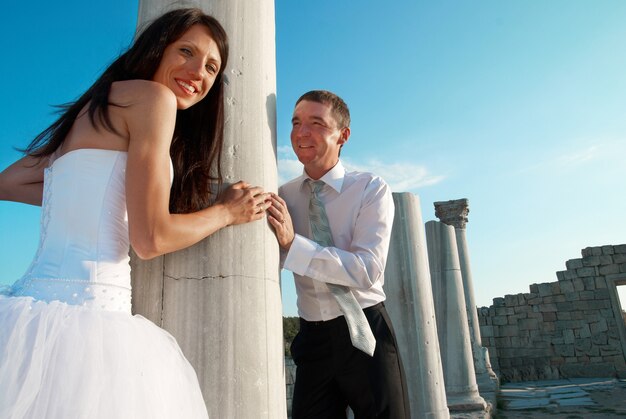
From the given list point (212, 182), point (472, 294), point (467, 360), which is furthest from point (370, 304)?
point (472, 294)

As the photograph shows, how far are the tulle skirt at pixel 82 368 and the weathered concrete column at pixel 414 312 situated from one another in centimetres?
465

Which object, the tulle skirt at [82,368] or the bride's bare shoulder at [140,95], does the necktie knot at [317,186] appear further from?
the tulle skirt at [82,368]

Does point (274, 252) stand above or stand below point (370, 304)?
above

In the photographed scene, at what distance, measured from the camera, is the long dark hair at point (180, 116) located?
1.76 metres

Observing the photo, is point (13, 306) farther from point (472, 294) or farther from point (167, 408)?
point (472, 294)

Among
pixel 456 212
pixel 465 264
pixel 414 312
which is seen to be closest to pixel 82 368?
pixel 414 312

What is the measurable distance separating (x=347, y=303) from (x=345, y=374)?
35 cm

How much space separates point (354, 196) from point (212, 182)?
0.94 metres

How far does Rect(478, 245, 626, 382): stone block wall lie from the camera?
16562 mm

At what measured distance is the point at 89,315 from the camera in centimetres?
141

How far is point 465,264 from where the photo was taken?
1453 centimetres

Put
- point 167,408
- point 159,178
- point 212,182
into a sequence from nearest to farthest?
point 167,408 → point 159,178 → point 212,182

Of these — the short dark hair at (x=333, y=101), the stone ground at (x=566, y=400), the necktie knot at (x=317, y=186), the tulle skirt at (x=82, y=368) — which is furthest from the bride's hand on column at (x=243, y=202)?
the stone ground at (x=566, y=400)

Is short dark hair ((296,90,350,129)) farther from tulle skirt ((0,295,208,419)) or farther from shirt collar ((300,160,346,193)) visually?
tulle skirt ((0,295,208,419))
